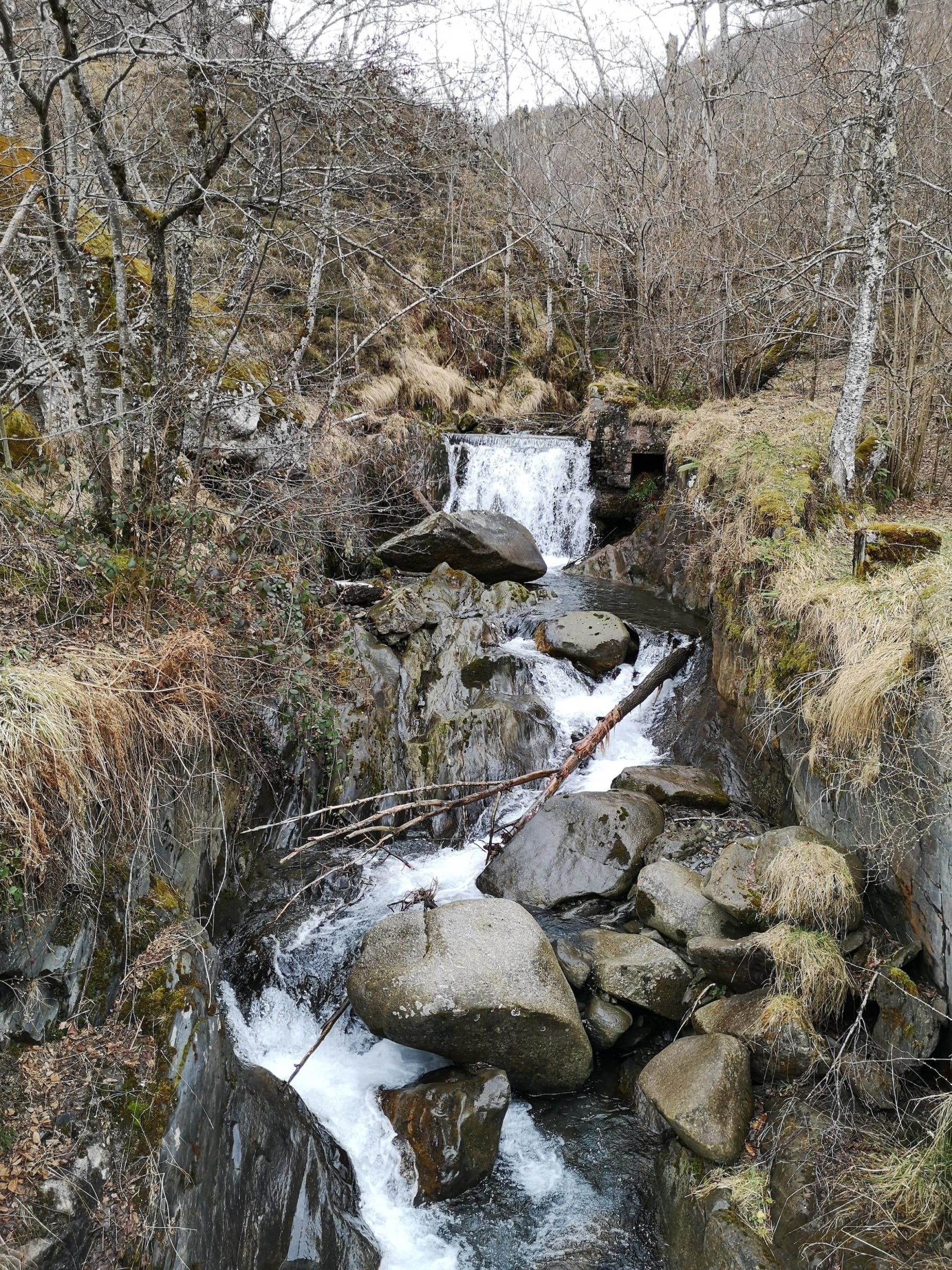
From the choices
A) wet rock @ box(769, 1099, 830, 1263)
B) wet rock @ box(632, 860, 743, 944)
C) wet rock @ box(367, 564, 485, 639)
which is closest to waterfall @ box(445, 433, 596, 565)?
wet rock @ box(367, 564, 485, 639)

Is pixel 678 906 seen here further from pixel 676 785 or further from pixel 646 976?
pixel 676 785

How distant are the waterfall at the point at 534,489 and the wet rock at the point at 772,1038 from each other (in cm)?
843

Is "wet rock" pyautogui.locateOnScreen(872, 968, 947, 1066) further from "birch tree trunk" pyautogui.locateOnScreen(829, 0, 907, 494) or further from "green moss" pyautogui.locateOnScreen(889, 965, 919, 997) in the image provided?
"birch tree trunk" pyautogui.locateOnScreen(829, 0, 907, 494)

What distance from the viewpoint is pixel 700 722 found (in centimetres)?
715

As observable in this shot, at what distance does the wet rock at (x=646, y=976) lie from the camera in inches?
177

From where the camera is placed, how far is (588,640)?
26.4 feet

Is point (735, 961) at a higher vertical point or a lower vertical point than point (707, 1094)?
higher

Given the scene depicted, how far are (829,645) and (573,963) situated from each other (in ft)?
8.77

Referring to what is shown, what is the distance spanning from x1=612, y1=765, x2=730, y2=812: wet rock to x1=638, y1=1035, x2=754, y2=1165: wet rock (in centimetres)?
231

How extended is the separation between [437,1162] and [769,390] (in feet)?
37.1

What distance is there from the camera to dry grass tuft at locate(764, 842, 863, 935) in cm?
413

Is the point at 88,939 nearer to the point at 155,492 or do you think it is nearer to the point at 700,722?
the point at 155,492

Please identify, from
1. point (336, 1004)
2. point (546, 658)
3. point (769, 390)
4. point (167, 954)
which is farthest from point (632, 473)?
point (167, 954)

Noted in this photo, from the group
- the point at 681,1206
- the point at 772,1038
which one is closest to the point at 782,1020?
the point at 772,1038
